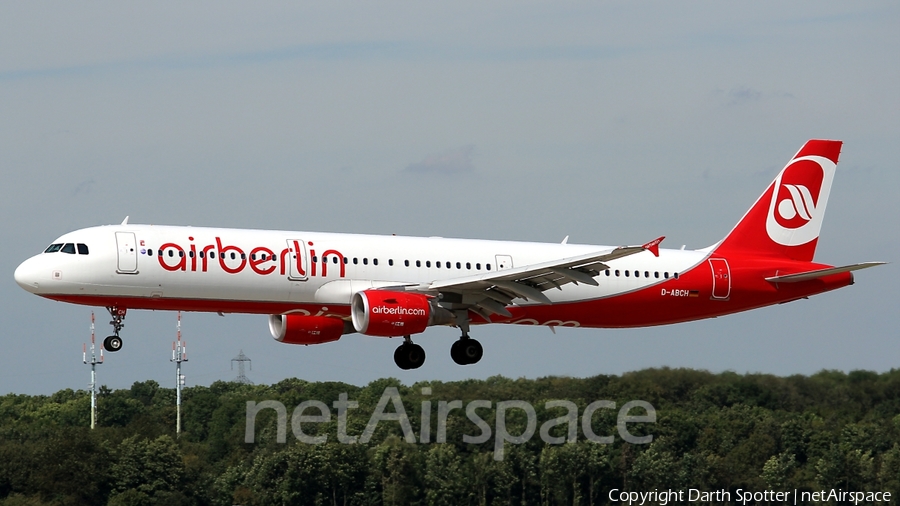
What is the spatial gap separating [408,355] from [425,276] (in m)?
3.16

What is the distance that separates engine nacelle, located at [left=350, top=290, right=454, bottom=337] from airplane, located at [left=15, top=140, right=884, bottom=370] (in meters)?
0.04

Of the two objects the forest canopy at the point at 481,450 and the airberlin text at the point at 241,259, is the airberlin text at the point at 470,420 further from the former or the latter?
the airberlin text at the point at 241,259

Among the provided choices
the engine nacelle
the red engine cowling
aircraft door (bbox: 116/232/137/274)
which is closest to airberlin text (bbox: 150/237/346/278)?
aircraft door (bbox: 116/232/137/274)

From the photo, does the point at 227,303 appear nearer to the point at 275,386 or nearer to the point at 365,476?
the point at 365,476

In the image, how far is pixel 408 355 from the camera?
163 ft

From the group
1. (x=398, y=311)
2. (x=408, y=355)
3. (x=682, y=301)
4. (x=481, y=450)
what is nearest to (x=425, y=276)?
(x=398, y=311)

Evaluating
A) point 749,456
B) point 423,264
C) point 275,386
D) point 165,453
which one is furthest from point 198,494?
point 423,264

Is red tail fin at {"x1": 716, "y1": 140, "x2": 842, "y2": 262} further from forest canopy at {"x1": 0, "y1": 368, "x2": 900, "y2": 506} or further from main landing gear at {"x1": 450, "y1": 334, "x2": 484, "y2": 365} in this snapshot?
forest canopy at {"x1": 0, "y1": 368, "x2": 900, "y2": 506}

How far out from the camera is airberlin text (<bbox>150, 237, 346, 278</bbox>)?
148 feet

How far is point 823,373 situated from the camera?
6938 cm

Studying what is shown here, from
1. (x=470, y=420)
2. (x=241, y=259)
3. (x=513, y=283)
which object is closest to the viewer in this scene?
(x=241, y=259)

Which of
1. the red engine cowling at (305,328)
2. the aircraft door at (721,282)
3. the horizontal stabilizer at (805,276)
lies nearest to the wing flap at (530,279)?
the red engine cowling at (305,328)

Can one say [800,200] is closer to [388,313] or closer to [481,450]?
[388,313]

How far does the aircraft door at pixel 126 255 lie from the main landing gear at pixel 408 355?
956 cm
